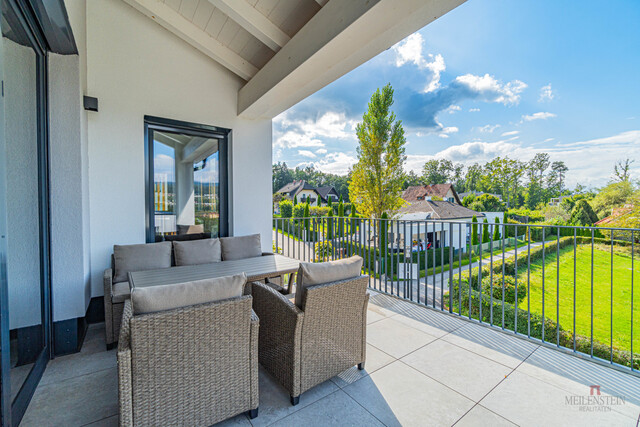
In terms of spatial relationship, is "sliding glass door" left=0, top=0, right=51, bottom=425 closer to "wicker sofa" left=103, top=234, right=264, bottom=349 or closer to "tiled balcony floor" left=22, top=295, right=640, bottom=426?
"tiled balcony floor" left=22, top=295, right=640, bottom=426

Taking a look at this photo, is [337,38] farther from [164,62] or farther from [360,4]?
[164,62]

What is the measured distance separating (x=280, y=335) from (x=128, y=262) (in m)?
2.17

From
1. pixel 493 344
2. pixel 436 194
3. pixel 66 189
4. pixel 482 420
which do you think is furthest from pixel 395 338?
pixel 436 194

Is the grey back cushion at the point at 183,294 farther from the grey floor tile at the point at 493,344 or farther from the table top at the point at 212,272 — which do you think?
the grey floor tile at the point at 493,344

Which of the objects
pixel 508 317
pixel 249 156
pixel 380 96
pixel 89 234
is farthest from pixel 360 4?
pixel 380 96

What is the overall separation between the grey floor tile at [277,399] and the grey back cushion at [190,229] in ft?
8.73

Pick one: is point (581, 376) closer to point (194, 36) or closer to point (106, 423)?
point (106, 423)

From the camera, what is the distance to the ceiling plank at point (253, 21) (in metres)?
2.62

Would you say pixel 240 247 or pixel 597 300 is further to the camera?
pixel 597 300

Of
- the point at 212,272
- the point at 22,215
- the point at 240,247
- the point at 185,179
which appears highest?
the point at 185,179

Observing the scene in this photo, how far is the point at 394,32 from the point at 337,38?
1.53 feet

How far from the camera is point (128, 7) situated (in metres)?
3.25

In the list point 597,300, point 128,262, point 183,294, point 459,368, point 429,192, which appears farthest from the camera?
point 429,192

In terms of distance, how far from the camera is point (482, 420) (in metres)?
1.56
